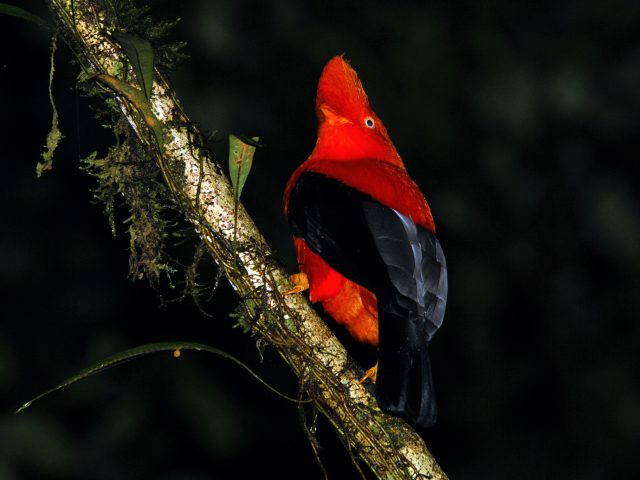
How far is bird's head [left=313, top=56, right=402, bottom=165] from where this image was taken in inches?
93.3

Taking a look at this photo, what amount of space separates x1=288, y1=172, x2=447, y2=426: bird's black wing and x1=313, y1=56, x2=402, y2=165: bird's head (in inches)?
6.8

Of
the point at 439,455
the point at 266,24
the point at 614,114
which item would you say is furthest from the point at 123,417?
the point at 614,114

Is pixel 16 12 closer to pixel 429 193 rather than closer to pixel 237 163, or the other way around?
pixel 237 163

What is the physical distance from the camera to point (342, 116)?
2391 millimetres

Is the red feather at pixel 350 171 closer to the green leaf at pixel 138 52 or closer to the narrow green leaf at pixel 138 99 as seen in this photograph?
the narrow green leaf at pixel 138 99

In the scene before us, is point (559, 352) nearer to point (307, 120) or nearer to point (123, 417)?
point (307, 120)

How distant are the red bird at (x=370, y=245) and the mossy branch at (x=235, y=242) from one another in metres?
0.07

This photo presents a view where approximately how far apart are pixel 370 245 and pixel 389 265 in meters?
0.07

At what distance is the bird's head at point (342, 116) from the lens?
2.37 metres

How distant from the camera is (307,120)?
13.1ft

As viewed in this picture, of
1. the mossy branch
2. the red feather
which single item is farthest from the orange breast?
the mossy branch

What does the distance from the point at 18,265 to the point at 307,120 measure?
4.42 ft

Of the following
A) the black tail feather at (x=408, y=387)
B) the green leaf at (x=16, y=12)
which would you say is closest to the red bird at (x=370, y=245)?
the black tail feather at (x=408, y=387)

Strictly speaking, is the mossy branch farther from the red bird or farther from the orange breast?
the orange breast
